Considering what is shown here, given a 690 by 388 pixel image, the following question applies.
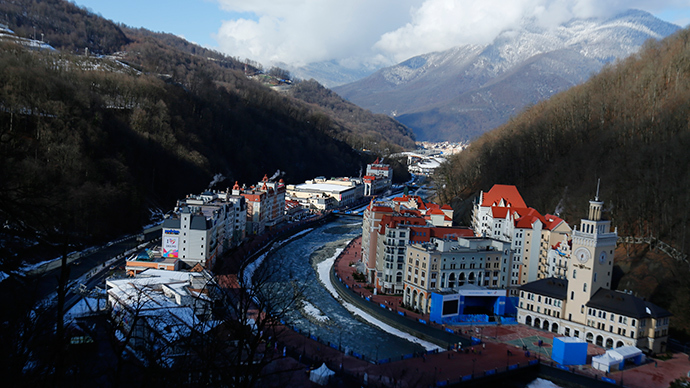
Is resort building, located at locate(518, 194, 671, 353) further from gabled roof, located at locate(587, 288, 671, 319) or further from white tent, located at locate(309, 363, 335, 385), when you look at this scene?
white tent, located at locate(309, 363, 335, 385)

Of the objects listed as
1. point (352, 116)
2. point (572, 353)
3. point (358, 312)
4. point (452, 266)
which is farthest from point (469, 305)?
point (352, 116)

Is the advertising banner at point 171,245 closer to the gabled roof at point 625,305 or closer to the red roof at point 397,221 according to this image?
the red roof at point 397,221

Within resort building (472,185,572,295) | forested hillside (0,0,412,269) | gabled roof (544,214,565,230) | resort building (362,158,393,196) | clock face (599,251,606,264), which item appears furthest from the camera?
resort building (362,158,393,196)

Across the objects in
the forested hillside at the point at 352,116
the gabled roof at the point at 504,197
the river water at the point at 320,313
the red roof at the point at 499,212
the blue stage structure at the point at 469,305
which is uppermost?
the forested hillside at the point at 352,116

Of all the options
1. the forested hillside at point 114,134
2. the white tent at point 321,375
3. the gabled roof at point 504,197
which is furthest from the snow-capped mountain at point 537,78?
the white tent at point 321,375

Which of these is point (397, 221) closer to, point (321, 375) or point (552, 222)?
point (552, 222)

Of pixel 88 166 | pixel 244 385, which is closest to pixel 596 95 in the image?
pixel 88 166

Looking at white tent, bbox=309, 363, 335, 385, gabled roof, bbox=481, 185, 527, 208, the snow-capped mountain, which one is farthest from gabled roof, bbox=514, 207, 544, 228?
the snow-capped mountain
